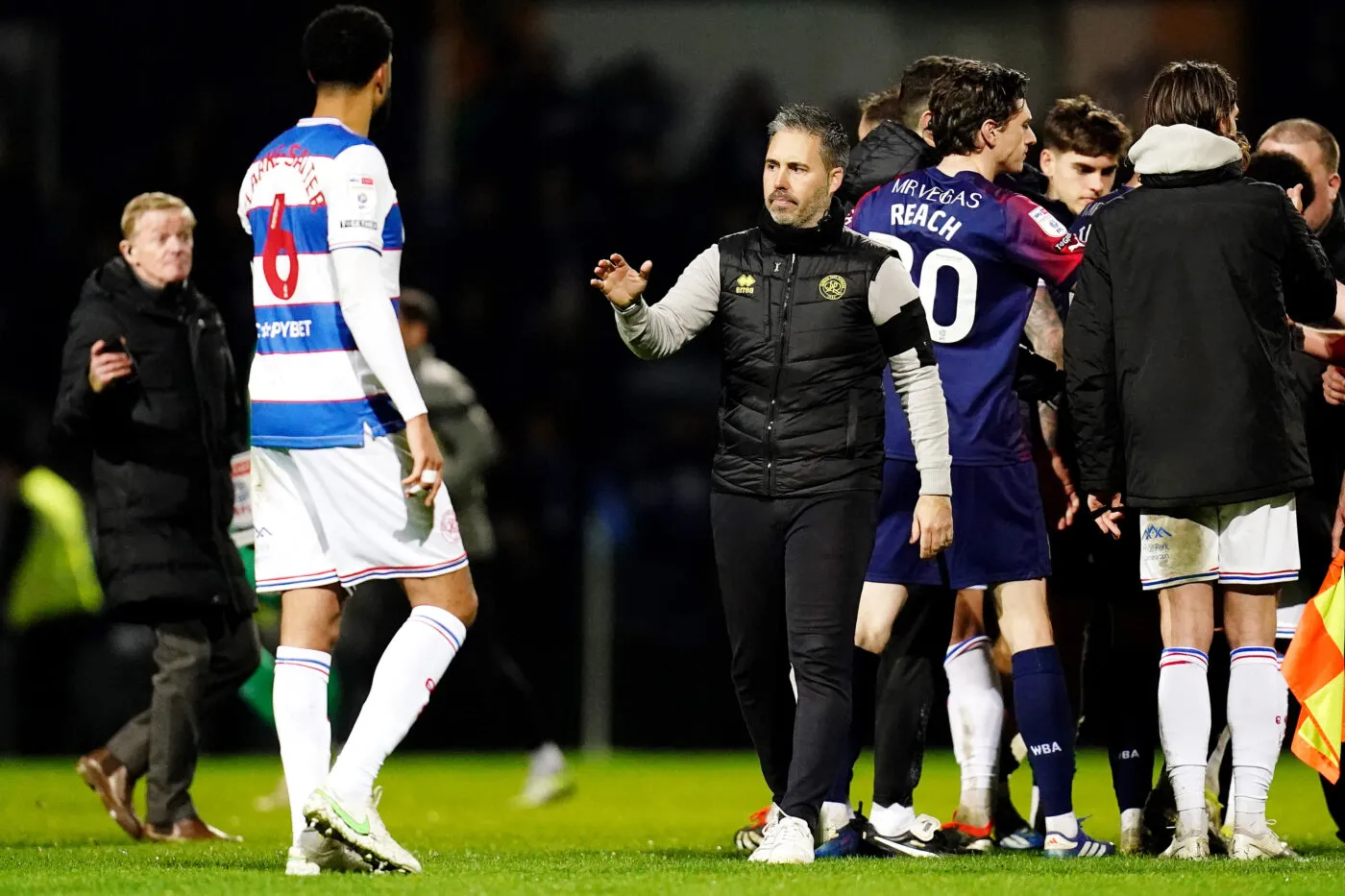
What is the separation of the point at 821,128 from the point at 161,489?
3.06 metres

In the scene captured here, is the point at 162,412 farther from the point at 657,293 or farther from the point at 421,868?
the point at 657,293

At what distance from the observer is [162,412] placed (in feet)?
25.0

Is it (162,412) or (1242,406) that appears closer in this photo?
(1242,406)

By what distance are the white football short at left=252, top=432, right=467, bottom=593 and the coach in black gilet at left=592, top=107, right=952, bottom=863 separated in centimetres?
78

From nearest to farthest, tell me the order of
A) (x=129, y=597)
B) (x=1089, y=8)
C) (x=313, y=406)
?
1. (x=313, y=406)
2. (x=129, y=597)
3. (x=1089, y=8)

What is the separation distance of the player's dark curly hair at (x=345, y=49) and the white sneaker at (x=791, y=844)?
2396mm

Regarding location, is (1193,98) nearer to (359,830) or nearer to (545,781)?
(359,830)

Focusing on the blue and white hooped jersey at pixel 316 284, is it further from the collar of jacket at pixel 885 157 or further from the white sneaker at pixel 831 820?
the collar of jacket at pixel 885 157

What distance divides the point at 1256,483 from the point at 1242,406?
224 millimetres

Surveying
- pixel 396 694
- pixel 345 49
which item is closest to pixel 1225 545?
pixel 396 694

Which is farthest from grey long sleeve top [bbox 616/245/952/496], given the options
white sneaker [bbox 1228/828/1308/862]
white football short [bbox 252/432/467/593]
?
white sneaker [bbox 1228/828/1308/862]

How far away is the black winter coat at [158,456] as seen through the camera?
24.8ft

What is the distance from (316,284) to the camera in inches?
223

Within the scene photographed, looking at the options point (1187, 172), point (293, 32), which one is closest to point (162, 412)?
point (1187, 172)
